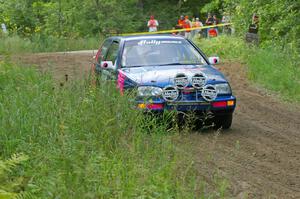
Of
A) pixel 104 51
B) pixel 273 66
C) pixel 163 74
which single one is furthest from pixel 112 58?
pixel 273 66

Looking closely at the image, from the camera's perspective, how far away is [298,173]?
7496 mm

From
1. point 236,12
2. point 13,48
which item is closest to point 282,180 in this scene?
point 236,12

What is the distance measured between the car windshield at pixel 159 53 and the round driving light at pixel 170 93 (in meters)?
1.24

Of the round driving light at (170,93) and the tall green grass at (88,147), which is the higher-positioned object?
the tall green grass at (88,147)

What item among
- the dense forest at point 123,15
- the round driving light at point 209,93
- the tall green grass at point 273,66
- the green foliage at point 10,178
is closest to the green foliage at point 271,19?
the dense forest at point 123,15

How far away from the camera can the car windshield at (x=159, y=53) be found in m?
10.2

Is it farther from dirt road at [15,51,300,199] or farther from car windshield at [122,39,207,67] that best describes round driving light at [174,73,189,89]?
car windshield at [122,39,207,67]

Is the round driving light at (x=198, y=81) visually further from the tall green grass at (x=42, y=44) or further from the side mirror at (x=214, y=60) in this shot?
the tall green grass at (x=42, y=44)

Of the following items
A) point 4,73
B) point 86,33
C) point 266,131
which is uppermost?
point 4,73

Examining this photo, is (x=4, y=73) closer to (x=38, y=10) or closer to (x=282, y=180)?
(x=282, y=180)

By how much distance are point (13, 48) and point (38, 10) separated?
13.8m

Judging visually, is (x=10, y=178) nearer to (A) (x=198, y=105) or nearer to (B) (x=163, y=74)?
(A) (x=198, y=105)

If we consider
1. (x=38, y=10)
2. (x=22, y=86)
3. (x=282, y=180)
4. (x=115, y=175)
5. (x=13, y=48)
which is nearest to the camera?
(x=115, y=175)

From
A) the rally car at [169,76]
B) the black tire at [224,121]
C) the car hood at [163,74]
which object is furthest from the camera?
the black tire at [224,121]
